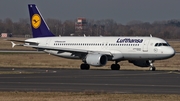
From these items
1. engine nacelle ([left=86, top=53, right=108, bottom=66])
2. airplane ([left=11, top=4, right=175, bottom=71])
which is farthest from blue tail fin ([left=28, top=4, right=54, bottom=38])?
engine nacelle ([left=86, top=53, right=108, bottom=66])

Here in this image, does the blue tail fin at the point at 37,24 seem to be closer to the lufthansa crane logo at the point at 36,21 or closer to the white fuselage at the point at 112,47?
the lufthansa crane logo at the point at 36,21

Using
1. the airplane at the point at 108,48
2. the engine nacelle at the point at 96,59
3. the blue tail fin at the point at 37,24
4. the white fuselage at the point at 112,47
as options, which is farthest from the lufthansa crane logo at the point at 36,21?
the engine nacelle at the point at 96,59

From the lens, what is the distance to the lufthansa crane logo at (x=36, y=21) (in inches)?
2339

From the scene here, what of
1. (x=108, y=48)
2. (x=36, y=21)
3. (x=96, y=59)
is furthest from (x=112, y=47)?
(x=36, y=21)

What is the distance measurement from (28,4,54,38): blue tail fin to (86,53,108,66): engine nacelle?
9096mm

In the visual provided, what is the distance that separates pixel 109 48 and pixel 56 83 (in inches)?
778

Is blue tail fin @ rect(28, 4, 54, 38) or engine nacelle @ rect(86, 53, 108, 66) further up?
blue tail fin @ rect(28, 4, 54, 38)

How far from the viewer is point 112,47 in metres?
52.6

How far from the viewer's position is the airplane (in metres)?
50.6

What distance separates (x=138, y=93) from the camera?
2711 centimetres

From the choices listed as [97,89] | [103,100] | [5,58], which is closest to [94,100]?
[103,100]

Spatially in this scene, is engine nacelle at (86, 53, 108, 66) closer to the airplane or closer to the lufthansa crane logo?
the airplane

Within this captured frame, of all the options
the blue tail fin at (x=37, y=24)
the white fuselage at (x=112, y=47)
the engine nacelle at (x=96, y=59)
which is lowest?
A: the engine nacelle at (x=96, y=59)

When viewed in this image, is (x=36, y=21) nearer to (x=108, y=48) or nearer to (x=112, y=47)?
(x=108, y=48)
